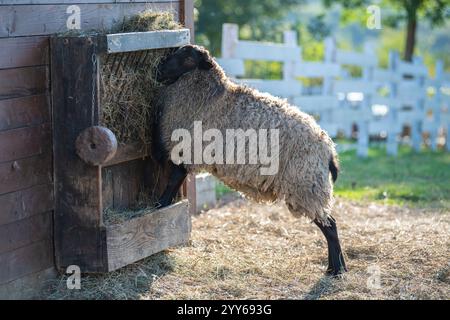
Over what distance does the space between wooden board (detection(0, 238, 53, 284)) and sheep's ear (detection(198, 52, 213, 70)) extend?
188cm

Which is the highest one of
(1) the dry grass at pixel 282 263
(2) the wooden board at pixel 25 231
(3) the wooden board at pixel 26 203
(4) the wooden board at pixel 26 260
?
(3) the wooden board at pixel 26 203

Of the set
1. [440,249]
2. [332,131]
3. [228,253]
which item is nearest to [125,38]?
[228,253]

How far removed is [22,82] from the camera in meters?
5.16

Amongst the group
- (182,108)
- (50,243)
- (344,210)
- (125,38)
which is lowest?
(344,210)

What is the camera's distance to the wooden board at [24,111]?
16.4 ft

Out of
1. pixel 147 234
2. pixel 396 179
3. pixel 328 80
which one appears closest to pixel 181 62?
pixel 147 234

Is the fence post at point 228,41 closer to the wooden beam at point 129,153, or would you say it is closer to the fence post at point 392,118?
the wooden beam at point 129,153

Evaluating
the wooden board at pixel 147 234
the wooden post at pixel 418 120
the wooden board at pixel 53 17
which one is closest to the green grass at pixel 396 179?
the wooden post at pixel 418 120

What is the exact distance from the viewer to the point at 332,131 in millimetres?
12625

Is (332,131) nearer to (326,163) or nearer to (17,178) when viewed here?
(326,163)

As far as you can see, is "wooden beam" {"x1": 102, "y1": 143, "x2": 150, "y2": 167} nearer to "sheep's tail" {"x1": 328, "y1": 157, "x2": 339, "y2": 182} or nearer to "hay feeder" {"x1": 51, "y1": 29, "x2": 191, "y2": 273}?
"hay feeder" {"x1": 51, "y1": 29, "x2": 191, "y2": 273}

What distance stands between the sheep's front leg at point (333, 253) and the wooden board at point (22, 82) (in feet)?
8.20

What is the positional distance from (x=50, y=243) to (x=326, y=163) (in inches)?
89.4

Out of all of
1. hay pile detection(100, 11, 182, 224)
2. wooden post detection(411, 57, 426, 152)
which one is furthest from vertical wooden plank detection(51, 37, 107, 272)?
wooden post detection(411, 57, 426, 152)
